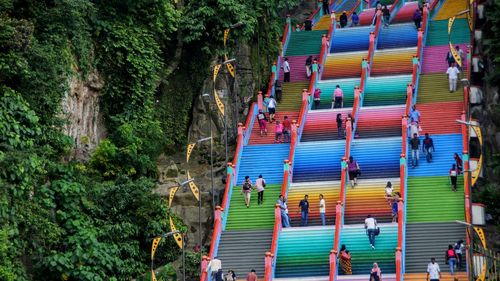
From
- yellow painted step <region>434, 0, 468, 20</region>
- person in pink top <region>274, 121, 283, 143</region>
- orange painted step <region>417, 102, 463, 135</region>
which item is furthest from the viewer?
yellow painted step <region>434, 0, 468, 20</region>

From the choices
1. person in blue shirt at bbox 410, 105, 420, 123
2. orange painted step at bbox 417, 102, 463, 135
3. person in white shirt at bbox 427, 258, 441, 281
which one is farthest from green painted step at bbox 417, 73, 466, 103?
person in white shirt at bbox 427, 258, 441, 281

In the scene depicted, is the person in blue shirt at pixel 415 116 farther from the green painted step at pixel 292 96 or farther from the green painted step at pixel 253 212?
the green painted step at pixel 253 212

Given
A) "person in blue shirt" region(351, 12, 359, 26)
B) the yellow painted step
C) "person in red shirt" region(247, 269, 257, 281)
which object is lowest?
"person in red shirt" region(247, 269, 257, 281)

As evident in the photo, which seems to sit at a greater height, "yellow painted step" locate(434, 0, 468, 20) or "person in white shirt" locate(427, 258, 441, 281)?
"yellow painted step" locate(434, 0, 468, 20)

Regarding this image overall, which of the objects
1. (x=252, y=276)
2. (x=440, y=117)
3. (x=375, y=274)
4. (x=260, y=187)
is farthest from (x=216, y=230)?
(x=440, y=117)

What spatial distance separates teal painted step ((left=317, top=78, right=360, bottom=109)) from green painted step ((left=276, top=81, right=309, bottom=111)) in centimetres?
86

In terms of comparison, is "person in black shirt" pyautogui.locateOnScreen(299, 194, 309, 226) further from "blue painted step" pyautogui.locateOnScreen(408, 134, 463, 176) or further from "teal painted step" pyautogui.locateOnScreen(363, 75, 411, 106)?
"teal painted step" pyautogui.locateOnScreen(363, 75, 411, 106)

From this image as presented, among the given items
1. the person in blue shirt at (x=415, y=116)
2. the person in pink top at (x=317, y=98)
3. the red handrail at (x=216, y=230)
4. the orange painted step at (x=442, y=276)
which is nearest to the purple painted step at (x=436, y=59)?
the person in pink top at (x=317, y=98)

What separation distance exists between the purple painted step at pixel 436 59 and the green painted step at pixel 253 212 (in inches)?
423

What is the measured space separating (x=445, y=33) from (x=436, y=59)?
9.13 ft

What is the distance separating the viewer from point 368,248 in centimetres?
3934

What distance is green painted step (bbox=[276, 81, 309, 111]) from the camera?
4919 cm

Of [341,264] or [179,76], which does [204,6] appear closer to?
[179,76]

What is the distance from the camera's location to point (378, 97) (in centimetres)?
4853
